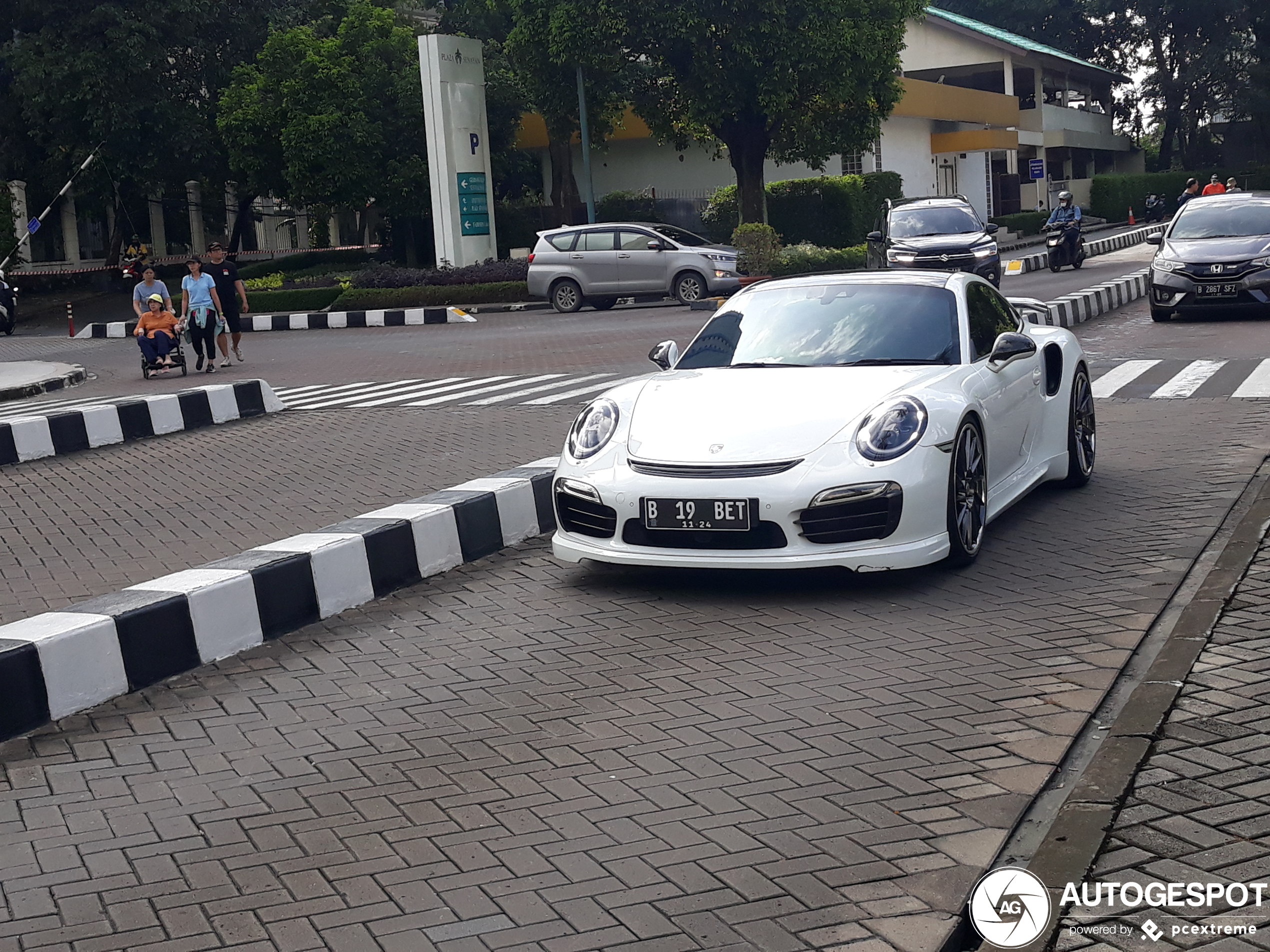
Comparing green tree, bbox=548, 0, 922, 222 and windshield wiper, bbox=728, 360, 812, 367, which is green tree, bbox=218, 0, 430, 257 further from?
windshield wiper, bbox=728, 360, 812, 367

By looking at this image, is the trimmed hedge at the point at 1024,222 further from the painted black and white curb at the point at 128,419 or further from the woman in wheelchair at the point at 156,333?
the painted black and white curb at the point at 128,419

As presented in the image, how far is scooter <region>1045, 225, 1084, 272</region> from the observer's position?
107ft

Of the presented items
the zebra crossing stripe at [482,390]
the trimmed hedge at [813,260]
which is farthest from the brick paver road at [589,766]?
the trimmed hedge at [813,260]

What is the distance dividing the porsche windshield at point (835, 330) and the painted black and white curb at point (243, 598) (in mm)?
1384

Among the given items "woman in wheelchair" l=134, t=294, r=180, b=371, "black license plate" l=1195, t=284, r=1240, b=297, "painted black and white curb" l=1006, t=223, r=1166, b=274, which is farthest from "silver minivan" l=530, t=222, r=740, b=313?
"black license plate" l=1195, t=284, r=1240, b=297

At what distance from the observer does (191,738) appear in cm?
523

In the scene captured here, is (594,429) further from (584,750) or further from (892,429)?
(584,750)

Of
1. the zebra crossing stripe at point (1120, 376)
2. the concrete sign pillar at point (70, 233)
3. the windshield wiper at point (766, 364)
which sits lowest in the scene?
the zebra crossing stripe at point (1120, 376)

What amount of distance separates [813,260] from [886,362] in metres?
26.2

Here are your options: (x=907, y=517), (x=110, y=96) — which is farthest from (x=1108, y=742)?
(x=110, y=96)

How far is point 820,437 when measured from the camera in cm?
658

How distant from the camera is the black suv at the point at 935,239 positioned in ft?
80.6

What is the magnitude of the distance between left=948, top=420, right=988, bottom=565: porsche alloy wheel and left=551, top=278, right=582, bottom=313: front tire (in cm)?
2213

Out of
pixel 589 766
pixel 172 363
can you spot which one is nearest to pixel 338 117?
pixel 172 363
